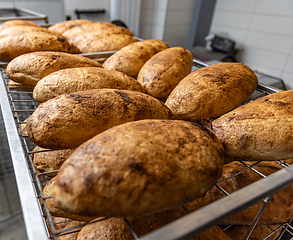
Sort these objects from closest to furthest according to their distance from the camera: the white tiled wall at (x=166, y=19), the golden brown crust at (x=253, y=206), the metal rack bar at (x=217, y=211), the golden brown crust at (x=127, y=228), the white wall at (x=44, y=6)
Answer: the metal rack bar at (x=217, y=211)
the golden brown crust at (x=127, y=228)
the golden brown crust at (x=253, y=206)
the white wall at (x=44, y=6)
the white tiled wall at (x=166, y=19)

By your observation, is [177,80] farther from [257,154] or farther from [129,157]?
[129,157]

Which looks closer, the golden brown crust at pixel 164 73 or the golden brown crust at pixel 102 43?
the golden brown crust at pixel 164 73

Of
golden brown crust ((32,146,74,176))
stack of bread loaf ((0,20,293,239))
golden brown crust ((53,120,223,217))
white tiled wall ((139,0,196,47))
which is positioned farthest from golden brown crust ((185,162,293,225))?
white tiled wall ((139,0,196,47))

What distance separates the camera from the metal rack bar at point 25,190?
0.35m

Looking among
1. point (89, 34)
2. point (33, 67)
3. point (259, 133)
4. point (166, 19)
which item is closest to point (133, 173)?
point (259, 133)

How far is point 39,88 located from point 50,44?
0.40 metres

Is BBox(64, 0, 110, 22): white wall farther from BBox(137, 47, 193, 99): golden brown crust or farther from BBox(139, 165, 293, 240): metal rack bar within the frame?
BBox(139, 165, 293, 240): metal rack bar

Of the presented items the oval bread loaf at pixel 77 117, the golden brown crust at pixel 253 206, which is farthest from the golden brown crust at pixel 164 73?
the golden brown crust at pixel 253 206

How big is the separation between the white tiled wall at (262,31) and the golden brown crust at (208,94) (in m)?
2.44

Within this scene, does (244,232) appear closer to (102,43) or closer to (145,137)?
(145,137)

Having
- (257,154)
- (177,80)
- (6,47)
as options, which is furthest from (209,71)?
(6,47)

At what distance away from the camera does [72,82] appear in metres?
0.75

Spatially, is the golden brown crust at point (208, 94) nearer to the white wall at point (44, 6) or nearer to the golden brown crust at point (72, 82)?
the golden brown crust at point (72, 82)

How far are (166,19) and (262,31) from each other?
1346mm
